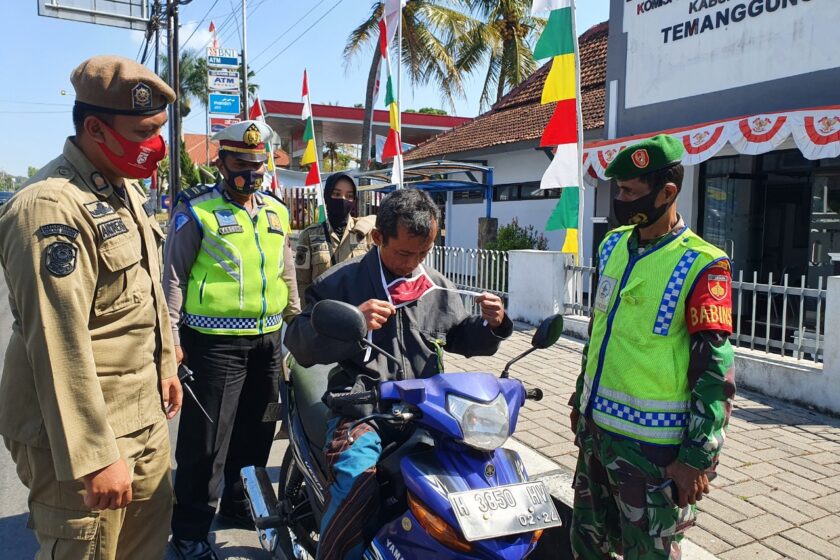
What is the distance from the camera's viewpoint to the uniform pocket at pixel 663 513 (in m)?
2.12

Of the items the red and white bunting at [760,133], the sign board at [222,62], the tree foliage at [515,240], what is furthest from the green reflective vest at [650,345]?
the sign board at [222,62]

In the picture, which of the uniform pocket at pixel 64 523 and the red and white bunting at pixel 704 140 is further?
the red and white bunting at pixel 704 140

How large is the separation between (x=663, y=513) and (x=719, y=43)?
854 cm

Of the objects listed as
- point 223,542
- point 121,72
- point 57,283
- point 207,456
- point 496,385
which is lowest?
point 223,542

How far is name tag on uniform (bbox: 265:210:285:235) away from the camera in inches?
130

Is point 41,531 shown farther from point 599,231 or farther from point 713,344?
point 599,231

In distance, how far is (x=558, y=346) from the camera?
757 centimetres

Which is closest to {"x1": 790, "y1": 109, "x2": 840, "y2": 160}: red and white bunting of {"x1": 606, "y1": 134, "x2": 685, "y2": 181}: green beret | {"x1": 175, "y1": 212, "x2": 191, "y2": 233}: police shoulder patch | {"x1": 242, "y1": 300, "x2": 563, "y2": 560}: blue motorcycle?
{"x1": 606, "y1": 134, "x2": 685, "y2": 181}: green beret

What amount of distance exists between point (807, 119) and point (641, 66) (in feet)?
11.5

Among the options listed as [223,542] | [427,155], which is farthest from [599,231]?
[223,542]

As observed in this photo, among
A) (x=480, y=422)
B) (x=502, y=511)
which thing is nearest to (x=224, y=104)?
(x=480, y=422)

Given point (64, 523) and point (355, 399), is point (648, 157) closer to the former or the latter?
point (355, 399)

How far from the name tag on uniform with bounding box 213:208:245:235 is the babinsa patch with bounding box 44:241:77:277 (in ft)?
4.34

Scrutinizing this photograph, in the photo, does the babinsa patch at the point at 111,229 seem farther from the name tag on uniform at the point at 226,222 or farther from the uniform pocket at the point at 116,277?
the name tag on uniform at the point at 226,222
